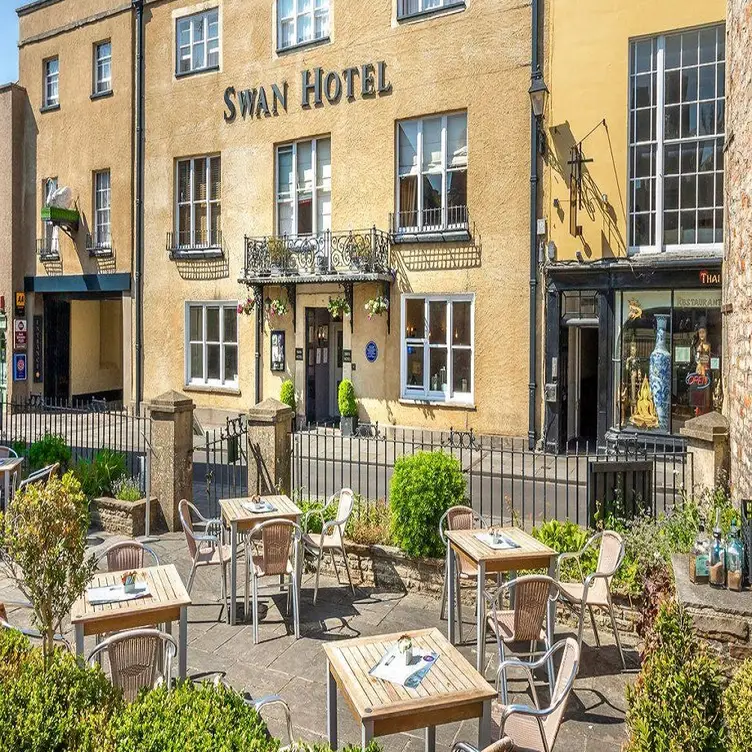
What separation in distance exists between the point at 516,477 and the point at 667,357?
16.4ft

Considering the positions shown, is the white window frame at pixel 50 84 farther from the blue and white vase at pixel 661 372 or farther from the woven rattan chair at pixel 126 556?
the woven rattan chair at pixel 126 556

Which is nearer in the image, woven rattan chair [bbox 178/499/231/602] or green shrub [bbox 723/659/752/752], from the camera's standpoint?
green shrub [bbox 723/659/752/752]

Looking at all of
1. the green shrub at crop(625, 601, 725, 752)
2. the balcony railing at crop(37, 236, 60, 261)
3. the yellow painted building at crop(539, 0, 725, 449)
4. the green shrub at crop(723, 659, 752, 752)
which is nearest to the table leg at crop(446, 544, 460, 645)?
the green shrub at crop(625, 601, 725, 752)

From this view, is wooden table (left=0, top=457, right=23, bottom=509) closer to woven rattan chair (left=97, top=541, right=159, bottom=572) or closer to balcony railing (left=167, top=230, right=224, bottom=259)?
woven rattan chair (left=97, top=541, right=159, bottom=572)

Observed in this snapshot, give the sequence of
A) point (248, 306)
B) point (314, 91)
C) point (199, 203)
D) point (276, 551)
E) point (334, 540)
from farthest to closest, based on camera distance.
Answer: point (199, 203) < point (248, 306) < point (314, 91) < point (334, 540) < point (276, 551)

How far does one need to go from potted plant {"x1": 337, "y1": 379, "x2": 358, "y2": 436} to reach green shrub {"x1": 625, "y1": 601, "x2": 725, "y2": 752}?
13.0 m

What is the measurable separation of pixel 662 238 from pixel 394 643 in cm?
1149

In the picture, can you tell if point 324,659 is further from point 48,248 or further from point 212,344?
point 48,248

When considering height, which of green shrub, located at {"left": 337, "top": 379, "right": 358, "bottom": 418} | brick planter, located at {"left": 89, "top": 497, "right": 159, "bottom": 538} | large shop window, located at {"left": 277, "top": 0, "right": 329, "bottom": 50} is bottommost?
brick planter, located at {"left": 89, "top": 497, "right": 159, "bottom": 538}

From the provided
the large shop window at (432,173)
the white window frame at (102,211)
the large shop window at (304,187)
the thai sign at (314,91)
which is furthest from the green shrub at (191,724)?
the white window frame at (102,211)

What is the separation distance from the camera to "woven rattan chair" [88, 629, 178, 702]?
168 inches

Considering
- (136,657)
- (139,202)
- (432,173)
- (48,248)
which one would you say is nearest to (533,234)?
(432,173)

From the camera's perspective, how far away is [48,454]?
10852mm

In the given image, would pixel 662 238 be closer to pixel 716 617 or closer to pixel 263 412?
pixel 263 412
